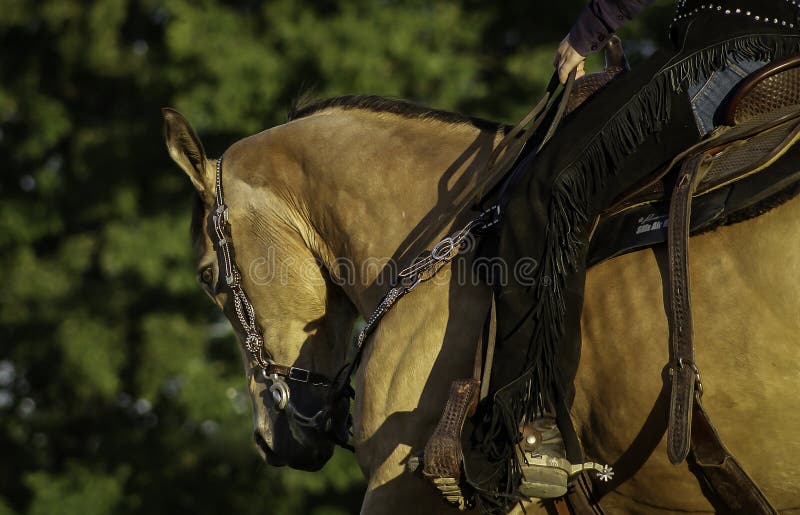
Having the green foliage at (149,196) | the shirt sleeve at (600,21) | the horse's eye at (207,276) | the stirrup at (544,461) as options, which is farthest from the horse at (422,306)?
the green foliage at (149,196)

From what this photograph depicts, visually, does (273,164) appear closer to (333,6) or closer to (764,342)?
(764,342)

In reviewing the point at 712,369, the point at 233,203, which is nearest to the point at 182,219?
the point at 233,203

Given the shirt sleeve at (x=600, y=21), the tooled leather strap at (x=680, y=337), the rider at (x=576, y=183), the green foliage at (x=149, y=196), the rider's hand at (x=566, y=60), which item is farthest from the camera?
the green foliage at (x=149, y=196)

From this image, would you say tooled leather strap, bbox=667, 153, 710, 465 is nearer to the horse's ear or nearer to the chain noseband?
the chain noseband

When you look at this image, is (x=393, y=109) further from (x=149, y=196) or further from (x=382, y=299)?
(x=149, y=196)

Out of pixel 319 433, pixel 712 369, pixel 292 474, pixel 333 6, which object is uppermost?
pixel 333 6

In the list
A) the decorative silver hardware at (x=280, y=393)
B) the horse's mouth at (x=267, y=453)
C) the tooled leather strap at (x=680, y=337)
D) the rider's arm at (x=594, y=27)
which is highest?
the rider's arm at (x=594, y=27)

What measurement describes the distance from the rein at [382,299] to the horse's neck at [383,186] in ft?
0.52

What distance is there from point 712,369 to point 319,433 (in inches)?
76.7

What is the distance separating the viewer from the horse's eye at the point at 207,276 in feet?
15.4

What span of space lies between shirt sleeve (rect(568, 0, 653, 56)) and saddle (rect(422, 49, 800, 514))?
495 mm

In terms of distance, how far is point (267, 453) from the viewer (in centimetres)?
460

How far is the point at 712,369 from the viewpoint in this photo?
10.2ft

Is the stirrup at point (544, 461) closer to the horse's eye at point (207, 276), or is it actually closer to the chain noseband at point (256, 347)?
the chain noseband at point (256, 347)
